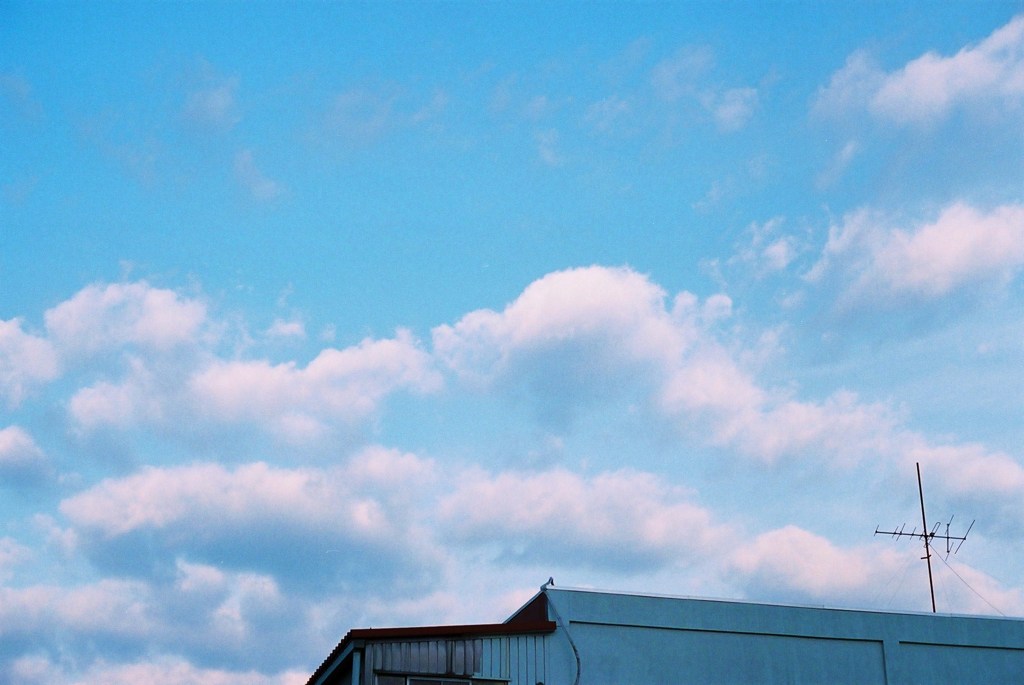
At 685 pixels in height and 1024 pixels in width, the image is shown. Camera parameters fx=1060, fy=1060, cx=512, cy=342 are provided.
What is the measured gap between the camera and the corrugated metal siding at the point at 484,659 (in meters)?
19.2

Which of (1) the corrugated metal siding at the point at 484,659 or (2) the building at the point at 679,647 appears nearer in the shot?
(1) the corrugated metal siding at the point at 484,659

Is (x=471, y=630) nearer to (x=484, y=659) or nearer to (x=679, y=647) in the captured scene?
(x=484, y=659)

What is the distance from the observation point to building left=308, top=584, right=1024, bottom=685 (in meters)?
19.3

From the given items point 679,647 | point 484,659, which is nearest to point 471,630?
point 484,659

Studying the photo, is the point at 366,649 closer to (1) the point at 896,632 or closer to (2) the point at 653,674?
(2) the point at 653,674

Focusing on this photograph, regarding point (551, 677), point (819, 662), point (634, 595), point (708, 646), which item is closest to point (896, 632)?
point (819, 662)

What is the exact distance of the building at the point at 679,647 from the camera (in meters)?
19.3

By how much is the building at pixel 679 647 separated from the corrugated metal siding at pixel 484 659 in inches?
0.7

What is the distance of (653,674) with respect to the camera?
1986 centimetres

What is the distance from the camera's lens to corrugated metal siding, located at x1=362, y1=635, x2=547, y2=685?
19.2m

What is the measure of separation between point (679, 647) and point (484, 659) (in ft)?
12.4

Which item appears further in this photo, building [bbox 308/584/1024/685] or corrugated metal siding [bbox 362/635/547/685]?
building [bbox 308/584/1024/685]

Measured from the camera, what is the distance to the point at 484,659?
19297 mm

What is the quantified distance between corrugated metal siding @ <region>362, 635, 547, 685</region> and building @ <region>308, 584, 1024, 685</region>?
2cm
